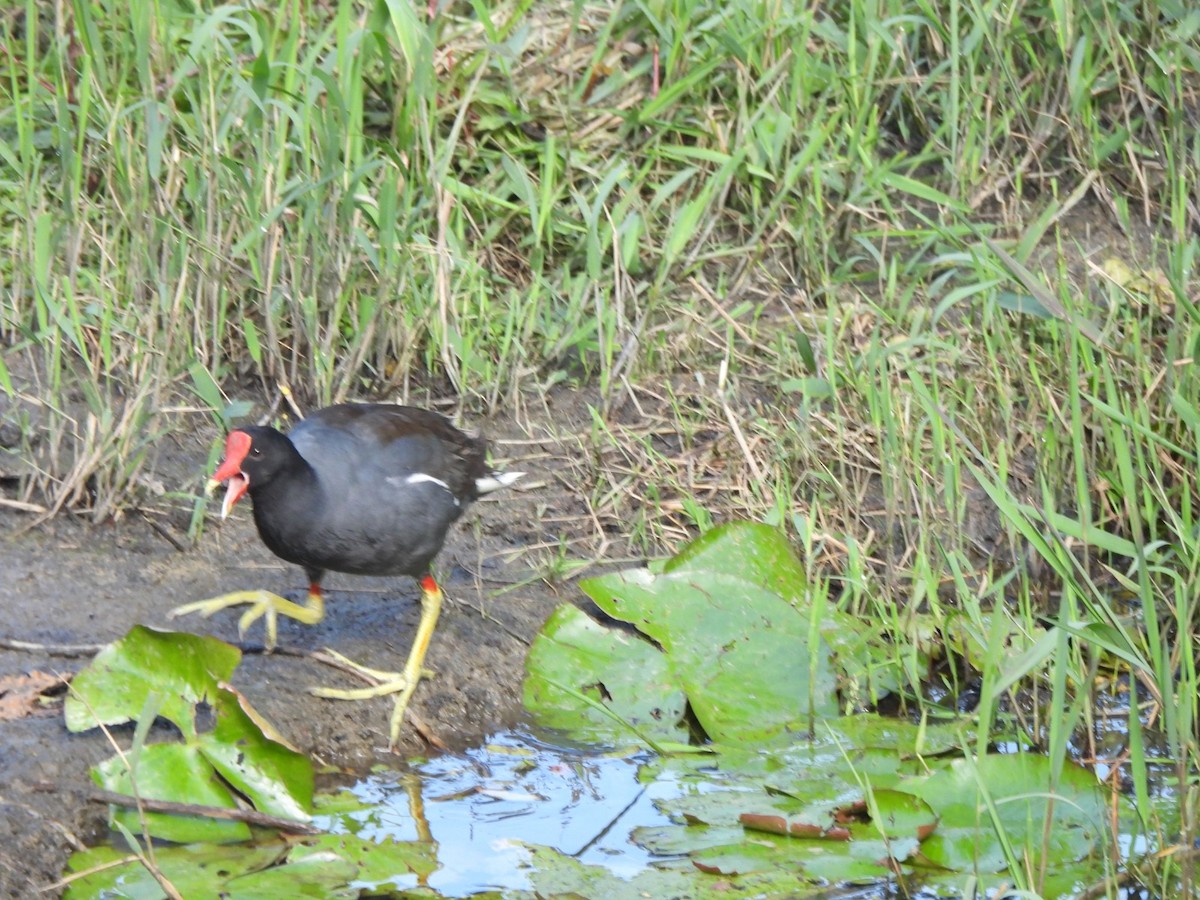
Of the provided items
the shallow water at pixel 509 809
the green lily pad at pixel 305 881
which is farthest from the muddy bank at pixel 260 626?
the green lily pad at pixel 305 881

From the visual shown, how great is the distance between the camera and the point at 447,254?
443 cm

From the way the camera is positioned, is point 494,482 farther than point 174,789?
Yes

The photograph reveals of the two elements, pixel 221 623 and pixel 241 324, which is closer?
pixel 221 623

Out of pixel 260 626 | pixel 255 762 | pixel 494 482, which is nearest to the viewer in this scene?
pixel 255 762

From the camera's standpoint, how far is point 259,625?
3.69 meters

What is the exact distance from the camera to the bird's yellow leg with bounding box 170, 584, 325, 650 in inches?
138

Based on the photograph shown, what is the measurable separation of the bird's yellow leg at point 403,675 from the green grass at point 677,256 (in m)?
0.63

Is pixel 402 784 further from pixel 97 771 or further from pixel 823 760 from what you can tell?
pixel 823 760

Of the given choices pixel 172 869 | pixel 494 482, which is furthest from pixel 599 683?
pixel 172 869

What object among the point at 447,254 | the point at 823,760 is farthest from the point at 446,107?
the point at 823,760

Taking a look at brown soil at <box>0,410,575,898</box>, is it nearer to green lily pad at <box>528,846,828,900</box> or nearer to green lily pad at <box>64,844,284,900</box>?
green lily pad at <box>64,844,284,900</box>

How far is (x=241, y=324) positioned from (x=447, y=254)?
0.61 metres

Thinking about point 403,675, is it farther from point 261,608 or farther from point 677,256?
point 677,256

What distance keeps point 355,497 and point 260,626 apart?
44 centimetres
